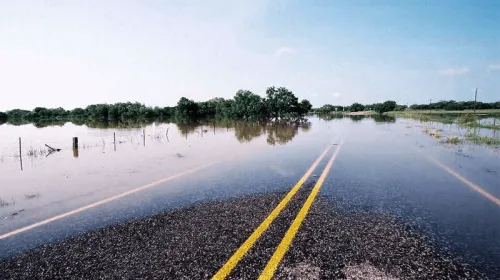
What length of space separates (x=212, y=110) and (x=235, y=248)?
140 metres

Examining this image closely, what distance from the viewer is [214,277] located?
3.78 meters

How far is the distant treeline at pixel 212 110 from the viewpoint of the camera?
8369 centimetres

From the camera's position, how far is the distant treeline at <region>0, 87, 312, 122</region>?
275 feet

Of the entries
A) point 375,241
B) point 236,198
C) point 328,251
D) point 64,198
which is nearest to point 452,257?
point 375,241

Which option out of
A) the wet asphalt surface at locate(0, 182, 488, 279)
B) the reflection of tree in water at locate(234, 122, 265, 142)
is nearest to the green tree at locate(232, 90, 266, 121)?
the reflection of tree in water at locate(234, 122, 265, 142)

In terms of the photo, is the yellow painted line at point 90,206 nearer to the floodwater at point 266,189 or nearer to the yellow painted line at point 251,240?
the floodwater at point 266,189

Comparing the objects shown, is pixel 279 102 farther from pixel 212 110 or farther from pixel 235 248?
pixel 235 248

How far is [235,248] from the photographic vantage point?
4598mm

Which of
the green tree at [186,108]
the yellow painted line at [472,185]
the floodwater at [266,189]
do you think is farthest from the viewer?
the green tree at [186,108]

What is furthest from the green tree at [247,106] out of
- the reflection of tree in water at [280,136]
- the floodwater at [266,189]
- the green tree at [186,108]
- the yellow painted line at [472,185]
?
the yellow painted line at [472,185]

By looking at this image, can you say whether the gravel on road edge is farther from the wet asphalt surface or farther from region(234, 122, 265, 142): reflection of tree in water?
region(234, 122, 265, 142): reflection of tree in water

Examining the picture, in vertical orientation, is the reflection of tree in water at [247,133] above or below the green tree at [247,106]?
below

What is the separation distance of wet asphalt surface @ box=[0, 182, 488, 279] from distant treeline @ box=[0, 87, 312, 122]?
6435cm

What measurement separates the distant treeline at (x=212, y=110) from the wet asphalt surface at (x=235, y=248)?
64.4m
